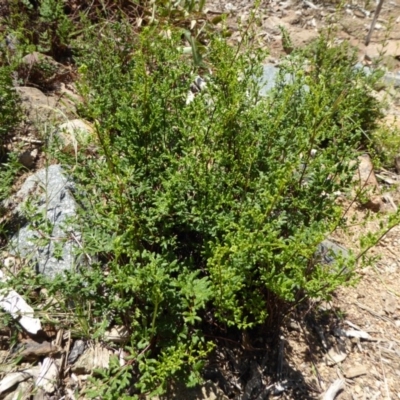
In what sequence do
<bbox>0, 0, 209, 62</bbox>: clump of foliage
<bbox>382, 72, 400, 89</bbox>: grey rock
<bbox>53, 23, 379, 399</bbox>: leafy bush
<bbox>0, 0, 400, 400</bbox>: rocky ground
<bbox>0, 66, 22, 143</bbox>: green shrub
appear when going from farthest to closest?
<bbox>382, 72, 400, 89</bbox>: grey rock → <bbox>0, 0, 209, 62</bbox>: clump of foliage → <bbox>0, 66, 22, 143</bbox>: green shrub → <bbox>0, 0, 400, 400</bbox>: rocky ground → <bbox>53, 23, 379, 399</bbox>: leafy bush

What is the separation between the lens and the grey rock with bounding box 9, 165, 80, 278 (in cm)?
274

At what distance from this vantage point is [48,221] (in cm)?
262

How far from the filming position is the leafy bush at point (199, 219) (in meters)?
2.14

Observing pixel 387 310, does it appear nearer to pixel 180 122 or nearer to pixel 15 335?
pixel 180 122

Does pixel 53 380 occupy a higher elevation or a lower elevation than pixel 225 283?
lower

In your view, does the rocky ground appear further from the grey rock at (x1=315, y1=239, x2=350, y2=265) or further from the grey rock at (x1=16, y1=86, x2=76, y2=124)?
the grey rock at (x1=315, y1=239, x2=350, y2=265)

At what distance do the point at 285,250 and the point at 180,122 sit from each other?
3.55 ft

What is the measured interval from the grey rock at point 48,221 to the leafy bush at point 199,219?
0.21 m

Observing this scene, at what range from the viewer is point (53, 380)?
8.18ft

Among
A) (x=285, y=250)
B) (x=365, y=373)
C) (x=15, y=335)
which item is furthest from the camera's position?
(x=365, y=373)

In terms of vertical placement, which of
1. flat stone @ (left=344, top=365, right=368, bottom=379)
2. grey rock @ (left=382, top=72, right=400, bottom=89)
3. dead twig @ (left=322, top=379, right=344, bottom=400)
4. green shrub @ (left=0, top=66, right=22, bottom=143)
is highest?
green shrub @ (left=0, top=66, right=22, bottom=143)

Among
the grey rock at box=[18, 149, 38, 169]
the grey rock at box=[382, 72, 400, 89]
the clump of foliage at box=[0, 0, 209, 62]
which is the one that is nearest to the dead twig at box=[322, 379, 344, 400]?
the grey rock at box=[18, 149, 38, 169]

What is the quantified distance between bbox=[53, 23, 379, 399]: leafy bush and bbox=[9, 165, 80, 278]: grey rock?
0.70 ft

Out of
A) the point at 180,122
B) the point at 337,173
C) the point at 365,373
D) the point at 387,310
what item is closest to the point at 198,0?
the point at 180,122
